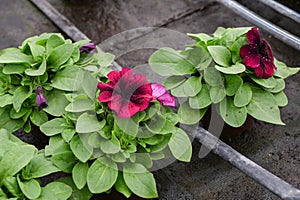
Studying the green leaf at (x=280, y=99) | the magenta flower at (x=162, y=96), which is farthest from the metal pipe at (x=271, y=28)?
the magenta flower at (x=162, y=96)

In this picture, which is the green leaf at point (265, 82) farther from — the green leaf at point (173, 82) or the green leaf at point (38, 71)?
the green leaf at point (38, 71)

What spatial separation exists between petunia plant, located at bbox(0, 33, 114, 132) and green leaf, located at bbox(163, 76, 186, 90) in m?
0.30

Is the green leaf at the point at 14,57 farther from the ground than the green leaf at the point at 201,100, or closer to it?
farther from the ground

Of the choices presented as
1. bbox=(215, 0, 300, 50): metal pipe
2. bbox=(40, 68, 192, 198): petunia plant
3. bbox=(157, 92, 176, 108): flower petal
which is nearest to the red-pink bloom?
bbox=(40, 68, 192, 198): petunia plant

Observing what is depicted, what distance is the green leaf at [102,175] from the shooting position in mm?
1762

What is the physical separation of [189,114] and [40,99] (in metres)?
0.66

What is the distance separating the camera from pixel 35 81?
2.08 m

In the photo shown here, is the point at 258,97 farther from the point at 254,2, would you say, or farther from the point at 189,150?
the point at 254,2

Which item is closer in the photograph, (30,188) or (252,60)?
(30,188)

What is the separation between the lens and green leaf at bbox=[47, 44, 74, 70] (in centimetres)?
209

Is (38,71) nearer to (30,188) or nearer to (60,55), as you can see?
(60,55)

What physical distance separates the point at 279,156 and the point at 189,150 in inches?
23.6

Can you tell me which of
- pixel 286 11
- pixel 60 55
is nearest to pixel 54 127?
pixel 60 55

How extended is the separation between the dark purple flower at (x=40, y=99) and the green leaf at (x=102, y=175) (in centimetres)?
39
